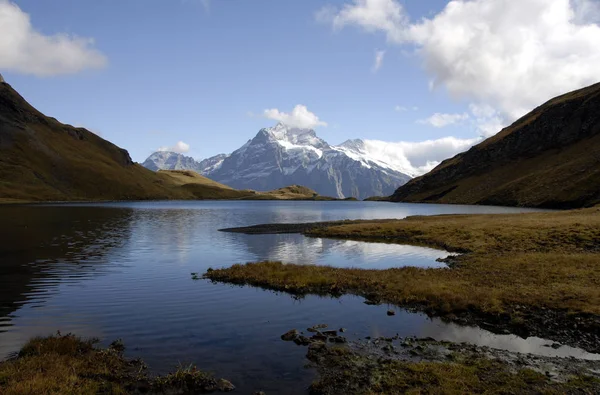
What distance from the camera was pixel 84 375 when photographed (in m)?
16.1

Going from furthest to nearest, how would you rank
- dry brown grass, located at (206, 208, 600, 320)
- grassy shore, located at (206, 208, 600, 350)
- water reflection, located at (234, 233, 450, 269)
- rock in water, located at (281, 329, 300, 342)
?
water reflection, located at (234, 233, 450, 269) → dry brown grass, located at (206, 208, 600, 320) → grassy shore, located at (206, 208, 600, 350) → rock in water, located at (281, 329, 300, 342)

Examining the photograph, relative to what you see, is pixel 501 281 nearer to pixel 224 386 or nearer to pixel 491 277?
pixel 491 277

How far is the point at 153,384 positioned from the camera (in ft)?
51.9

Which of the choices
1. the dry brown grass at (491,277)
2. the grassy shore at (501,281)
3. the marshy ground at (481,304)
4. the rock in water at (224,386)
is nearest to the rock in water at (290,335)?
the marshy ground at (481,304)

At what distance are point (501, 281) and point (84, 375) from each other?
30542 mm

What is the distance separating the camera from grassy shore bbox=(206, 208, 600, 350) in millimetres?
24375

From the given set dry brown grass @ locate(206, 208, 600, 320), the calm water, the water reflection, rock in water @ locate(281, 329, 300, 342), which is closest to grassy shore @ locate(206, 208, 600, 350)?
dry brown grass @ locate(206, 208, 600, 320)

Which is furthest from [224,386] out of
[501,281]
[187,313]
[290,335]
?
[501,281]

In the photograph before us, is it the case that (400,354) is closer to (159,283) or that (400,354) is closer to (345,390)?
(345,390)

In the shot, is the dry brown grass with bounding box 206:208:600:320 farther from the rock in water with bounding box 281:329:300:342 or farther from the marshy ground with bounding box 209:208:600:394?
the rock in water with bounding box 281:329:300:342

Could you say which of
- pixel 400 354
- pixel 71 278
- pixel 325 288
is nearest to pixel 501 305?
pixel 400 354

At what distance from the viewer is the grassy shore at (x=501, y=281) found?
2438 cm

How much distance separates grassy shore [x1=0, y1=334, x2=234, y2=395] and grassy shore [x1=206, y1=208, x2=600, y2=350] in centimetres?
1703

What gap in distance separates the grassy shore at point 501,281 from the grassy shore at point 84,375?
1703 cm
